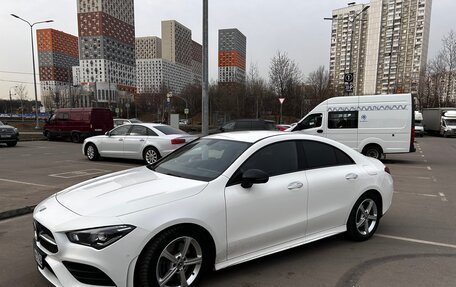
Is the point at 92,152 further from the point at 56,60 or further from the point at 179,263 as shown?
the point at 56,60

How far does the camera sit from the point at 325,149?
14.4 feet

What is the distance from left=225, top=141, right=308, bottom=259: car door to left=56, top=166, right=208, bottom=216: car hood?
45cm

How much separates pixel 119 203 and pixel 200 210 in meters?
0.73

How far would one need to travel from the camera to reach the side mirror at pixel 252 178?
333 centimetres

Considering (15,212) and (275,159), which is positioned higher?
(275,159)

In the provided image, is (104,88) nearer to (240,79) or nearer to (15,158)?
(240,79)

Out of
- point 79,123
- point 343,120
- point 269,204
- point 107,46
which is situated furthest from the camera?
point 107,46

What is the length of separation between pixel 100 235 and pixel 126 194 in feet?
1.80

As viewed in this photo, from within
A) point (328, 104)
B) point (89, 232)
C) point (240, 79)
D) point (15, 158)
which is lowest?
point (15, 158)

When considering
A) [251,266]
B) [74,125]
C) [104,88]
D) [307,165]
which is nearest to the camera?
[251,266]

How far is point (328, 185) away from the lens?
13.5 ft

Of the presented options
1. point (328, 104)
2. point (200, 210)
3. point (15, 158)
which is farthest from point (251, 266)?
point (15, 158)

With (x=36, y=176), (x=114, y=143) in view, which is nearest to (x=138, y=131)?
(x=114, y=143)

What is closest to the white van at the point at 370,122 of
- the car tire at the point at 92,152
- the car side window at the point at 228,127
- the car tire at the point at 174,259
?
the car side window at the point at 228,127
